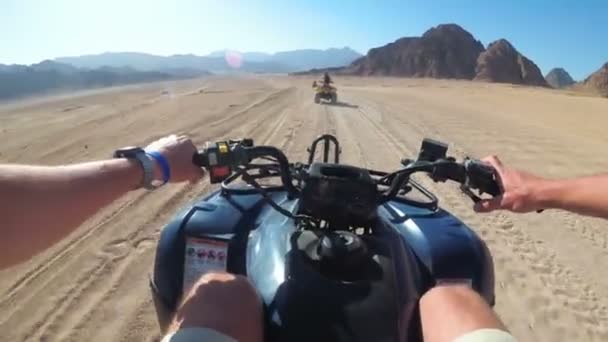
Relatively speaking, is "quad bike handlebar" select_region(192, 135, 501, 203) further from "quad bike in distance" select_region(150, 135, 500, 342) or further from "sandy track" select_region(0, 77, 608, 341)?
"sandy track" select_region(0, 77, 608, 341)

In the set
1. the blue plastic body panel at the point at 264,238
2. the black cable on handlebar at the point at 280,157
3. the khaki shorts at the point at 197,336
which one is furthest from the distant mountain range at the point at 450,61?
the khaki shorts at the point at 197,336

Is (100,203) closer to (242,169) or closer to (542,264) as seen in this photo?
(242,169)

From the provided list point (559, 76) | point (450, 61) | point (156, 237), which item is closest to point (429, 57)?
point (450, 61)

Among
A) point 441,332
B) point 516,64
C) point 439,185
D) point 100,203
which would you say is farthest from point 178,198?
point 516,64

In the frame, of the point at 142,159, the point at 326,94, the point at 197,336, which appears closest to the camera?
the point at 197,336

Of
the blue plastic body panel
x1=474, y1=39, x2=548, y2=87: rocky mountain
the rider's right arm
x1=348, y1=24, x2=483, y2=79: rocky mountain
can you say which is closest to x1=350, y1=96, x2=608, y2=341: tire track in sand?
the blue plastic body panel

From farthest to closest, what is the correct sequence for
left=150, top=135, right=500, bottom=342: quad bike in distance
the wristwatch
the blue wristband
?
1. the blue wristband
2. the wristwatch
3. left=150, top=135, right=500, bottom=342: quad bike in distance

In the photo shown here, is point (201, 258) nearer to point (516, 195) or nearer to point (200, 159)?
point (200, 159)

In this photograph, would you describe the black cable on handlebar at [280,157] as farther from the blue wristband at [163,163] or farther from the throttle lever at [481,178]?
the throttle lever at [481,178]
